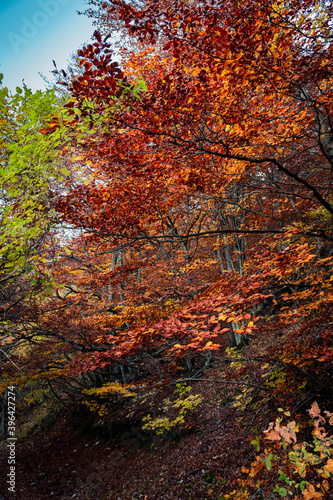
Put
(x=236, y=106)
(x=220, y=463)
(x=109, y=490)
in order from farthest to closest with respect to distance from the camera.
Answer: (x=109, y=490), (x=220, y=463), (x=236, y=106)

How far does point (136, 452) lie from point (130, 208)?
9621 millimetres

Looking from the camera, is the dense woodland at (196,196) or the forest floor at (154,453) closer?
the dense woodland at (196,196)

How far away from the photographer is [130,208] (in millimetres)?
5809

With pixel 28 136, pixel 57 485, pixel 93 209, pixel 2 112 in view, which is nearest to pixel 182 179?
pixel 93 209

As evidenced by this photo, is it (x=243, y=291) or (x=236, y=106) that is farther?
(x=236, y=106)

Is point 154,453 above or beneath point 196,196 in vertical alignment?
beneath

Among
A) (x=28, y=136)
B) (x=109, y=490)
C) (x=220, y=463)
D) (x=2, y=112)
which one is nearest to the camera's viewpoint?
(x=28, y=136)

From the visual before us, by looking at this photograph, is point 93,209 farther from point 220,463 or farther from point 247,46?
point 220,463

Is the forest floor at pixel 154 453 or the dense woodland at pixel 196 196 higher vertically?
the dense woodland at pixel 196 196

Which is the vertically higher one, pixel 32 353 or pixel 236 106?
pixel 236 106

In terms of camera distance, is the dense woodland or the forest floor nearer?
the dense woodland

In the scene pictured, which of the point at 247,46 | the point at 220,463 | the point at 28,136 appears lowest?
the point at 220,463

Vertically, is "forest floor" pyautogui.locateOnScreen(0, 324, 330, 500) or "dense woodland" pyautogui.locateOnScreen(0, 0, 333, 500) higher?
"dense woodland" pyautogui.locateOnScreen(0, 0, 333, 500)

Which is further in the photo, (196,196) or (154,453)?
(154,453)
